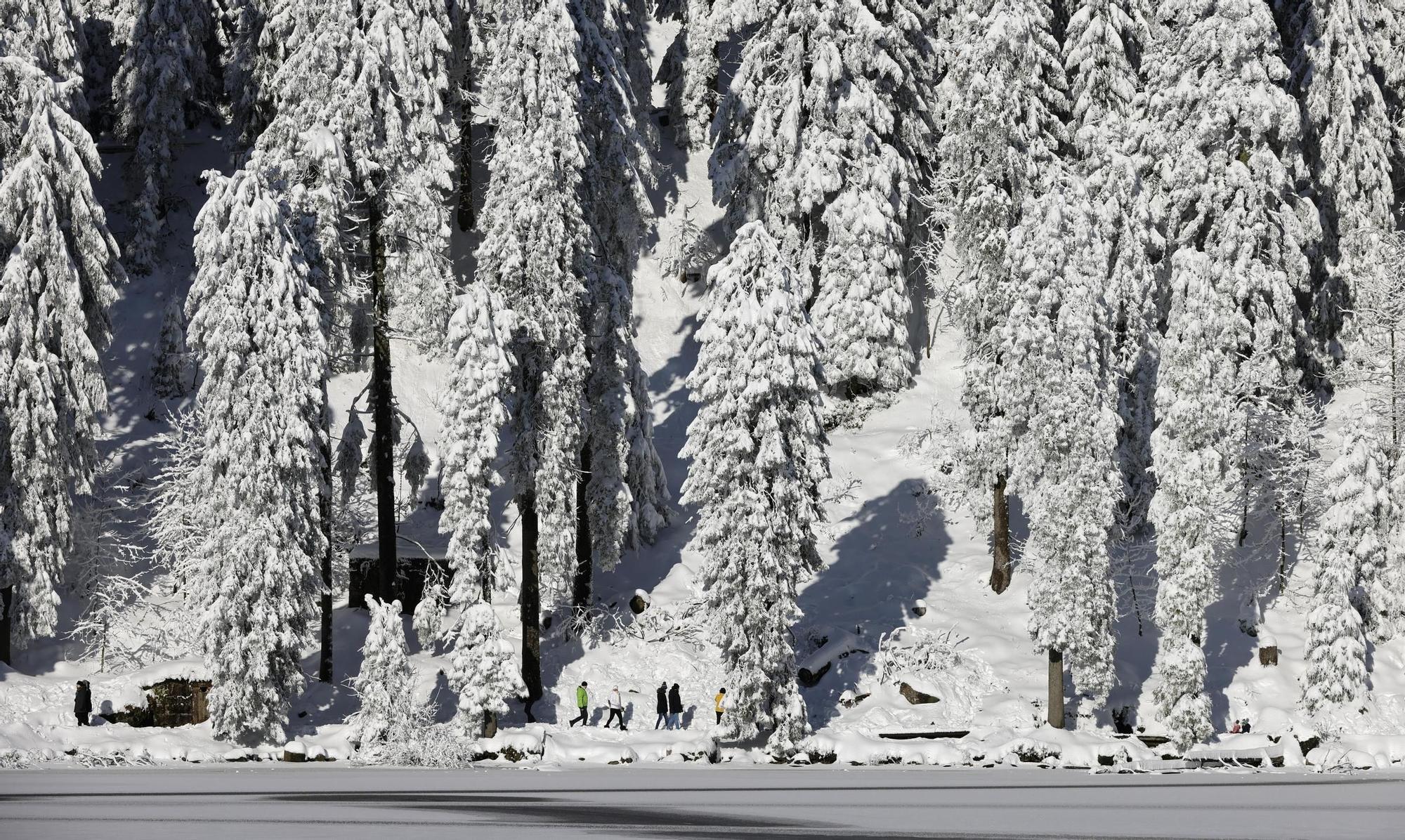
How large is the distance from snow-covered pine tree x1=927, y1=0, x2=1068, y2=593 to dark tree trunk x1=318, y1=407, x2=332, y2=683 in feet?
52.5

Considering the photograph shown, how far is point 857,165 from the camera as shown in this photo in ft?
146

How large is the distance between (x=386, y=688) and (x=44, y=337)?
12139mm

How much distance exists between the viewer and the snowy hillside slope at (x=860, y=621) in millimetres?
33219

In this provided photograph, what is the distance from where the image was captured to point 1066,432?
3269 cm

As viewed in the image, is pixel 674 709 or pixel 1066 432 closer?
pixel 1066 432

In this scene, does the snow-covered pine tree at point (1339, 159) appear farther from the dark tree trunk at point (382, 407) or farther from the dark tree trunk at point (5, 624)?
the dark tree trunk at point (5, 624)

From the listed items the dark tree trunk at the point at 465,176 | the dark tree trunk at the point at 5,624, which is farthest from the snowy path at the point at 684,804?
the dark tree trunk at the point at 465,176

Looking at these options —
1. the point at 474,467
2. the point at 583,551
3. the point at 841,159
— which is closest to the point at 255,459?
the point at 474,467

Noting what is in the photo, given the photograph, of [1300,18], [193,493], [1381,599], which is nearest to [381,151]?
[193,493]

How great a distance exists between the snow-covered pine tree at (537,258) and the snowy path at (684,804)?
303 inches

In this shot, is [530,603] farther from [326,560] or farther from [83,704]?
[83,704]

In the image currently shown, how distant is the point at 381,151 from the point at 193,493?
8.85 m

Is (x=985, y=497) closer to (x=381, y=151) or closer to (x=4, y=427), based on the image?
(x=381, y=151)

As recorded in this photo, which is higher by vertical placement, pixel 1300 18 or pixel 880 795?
pixel 1300 18
